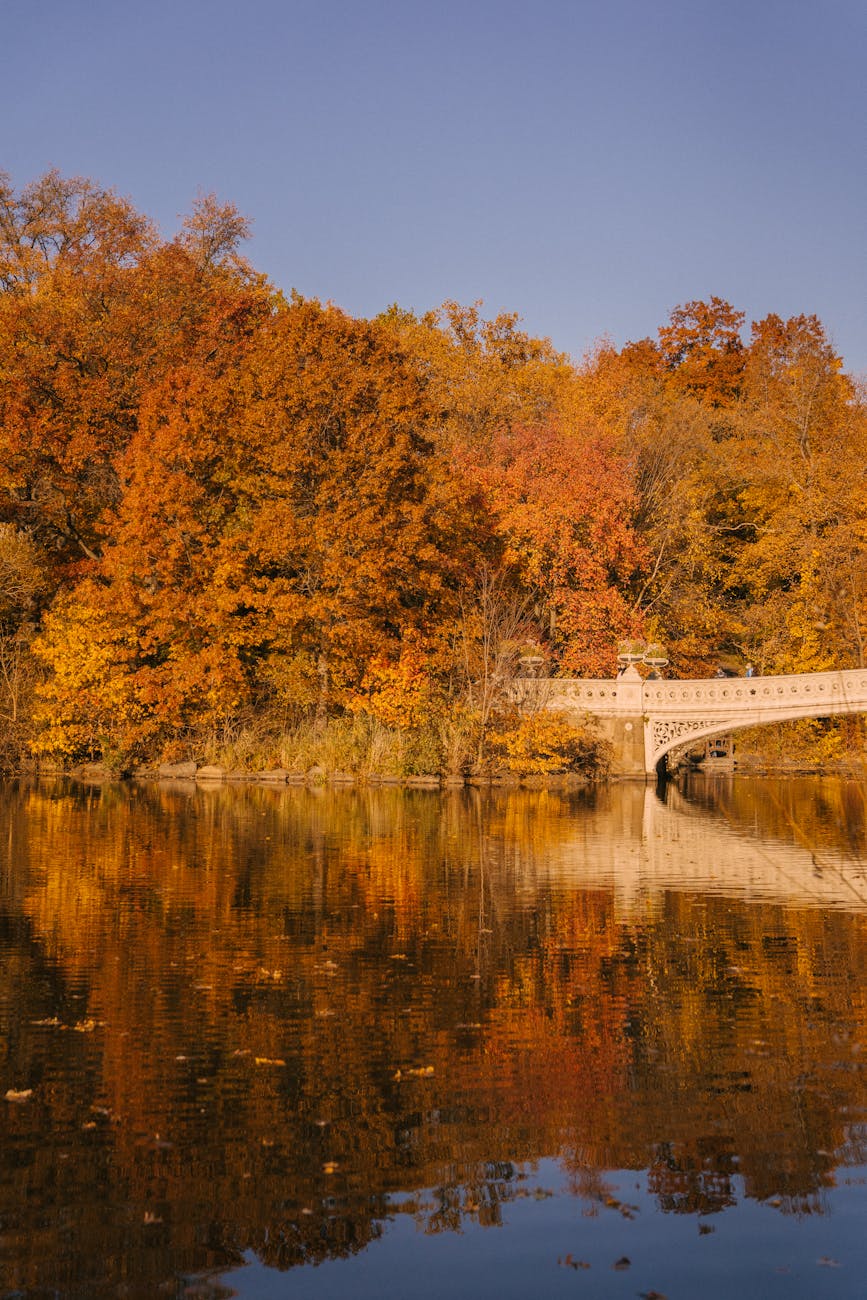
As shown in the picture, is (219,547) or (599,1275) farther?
(219,547)

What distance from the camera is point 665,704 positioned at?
3569cm

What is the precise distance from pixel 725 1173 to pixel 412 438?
29.8 m

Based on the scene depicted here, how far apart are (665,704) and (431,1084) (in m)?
27.9

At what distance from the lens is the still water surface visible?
614 cm

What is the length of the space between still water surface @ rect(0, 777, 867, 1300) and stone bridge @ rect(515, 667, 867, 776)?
17.4 m

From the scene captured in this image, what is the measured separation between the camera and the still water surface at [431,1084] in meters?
6.14

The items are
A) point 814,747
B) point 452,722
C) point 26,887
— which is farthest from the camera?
point 814,747

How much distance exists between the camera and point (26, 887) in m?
16.3

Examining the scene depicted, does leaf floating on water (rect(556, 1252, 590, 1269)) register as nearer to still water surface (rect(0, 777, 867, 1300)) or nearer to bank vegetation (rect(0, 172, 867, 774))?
still water surface (rect(0, 777, 867, 1300))

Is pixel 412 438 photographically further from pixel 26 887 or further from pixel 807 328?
pixel 807 328

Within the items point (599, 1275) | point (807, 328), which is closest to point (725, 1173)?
point (599, 1275)

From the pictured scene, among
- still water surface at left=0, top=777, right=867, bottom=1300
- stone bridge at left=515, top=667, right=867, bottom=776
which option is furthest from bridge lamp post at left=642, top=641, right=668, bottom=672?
still water surface at left=0, top=777, right=867, bottom=1300

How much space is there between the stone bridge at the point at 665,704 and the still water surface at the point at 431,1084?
17403mm

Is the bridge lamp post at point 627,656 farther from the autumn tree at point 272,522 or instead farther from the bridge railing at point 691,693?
the autumn tree at point 272,522
